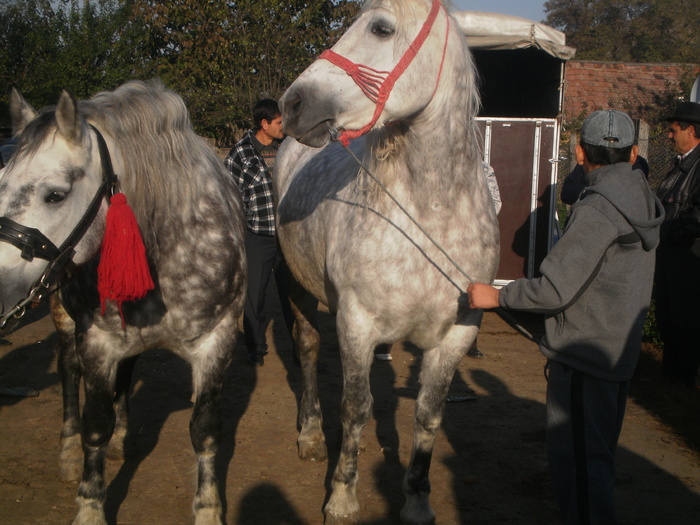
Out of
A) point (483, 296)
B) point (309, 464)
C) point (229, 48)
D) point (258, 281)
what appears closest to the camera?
point (483, 296)

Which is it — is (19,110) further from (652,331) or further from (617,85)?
(617,85)

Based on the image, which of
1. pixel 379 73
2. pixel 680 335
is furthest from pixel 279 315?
pixel 379 73

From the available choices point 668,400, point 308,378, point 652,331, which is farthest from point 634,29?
point 308,378

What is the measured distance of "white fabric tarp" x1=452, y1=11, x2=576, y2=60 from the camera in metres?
7.35

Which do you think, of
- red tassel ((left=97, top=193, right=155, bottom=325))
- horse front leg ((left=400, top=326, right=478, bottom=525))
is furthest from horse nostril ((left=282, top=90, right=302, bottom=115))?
horse front leg ((left=400, top=326, right=478, bottom=525))

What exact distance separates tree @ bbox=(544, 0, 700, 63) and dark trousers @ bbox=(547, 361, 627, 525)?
104 ft

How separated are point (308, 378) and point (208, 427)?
1332mm

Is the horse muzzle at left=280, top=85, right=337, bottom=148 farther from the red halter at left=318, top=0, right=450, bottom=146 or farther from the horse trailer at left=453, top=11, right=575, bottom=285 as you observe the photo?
the horse trailer at left=453, top=11, right=575, bottom=285

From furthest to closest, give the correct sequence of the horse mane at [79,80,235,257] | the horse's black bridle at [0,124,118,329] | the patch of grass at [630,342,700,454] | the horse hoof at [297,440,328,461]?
the patch of grass at [630,342,700,454], the horse hoof at [297,440,328,461], the horse mane at [79,80,235,257], the horse's black bridle at [0,124,118,329]

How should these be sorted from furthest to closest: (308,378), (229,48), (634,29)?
(634,29) < (229,48) < (308,378)

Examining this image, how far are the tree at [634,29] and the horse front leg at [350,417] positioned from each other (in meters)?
31.6

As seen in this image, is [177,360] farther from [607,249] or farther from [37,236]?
[607,249]

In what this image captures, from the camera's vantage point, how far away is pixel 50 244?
2.59 meters

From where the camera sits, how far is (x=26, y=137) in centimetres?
267
